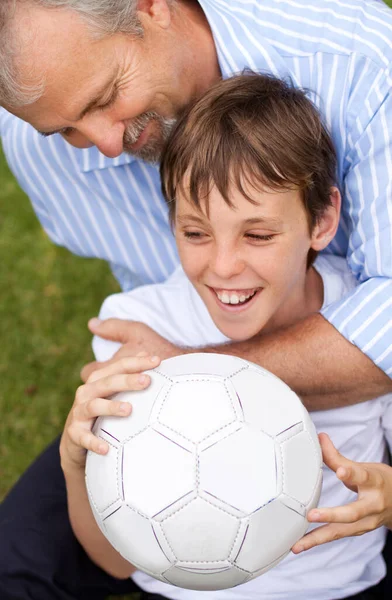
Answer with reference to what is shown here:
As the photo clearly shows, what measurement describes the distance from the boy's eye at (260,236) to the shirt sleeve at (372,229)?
36cm

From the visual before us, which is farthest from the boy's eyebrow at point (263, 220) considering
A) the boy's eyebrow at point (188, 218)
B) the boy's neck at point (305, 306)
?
the boy's neck at point (305, 306)

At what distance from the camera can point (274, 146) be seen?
227 cm

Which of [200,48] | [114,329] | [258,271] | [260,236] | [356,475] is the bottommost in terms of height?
[114,329]

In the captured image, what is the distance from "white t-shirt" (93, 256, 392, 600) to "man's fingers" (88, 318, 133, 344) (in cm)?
7

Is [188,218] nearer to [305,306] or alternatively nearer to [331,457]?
[305,306]

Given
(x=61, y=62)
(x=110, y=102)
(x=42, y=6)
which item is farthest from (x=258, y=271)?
(x=42, y=6)

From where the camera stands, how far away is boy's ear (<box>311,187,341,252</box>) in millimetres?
2443

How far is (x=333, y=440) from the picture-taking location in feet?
8.11

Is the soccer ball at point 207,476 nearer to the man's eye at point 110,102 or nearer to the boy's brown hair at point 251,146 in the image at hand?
the boy's brown hair at point 251,146

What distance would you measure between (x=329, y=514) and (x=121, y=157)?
169 cm

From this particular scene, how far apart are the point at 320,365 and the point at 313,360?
3cm

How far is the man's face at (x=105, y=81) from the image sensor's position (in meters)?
2.37

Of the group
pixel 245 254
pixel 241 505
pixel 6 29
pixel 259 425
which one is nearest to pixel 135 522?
pixel 241 505

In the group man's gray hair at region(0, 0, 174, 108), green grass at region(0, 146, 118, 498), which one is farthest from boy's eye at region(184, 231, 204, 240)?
green grass at region(0, 146, 118, 498)
